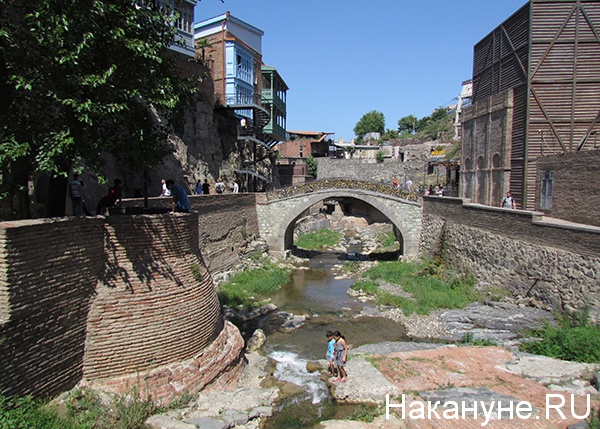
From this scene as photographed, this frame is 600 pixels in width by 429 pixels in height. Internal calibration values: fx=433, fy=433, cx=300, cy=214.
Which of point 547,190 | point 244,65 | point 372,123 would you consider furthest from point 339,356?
point 372,123

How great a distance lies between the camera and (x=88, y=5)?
7.46 meters

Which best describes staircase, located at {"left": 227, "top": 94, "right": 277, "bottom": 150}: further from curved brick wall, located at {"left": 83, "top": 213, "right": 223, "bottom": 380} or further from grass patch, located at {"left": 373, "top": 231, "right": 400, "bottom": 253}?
curved brick wall, located at {"left": 83, "top": 213, "right": 223, "bottom": 380}

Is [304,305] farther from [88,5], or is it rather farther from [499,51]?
[499,51]

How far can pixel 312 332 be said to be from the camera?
14414 mm

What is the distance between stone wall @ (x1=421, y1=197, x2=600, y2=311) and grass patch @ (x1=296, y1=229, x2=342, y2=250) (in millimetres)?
11104

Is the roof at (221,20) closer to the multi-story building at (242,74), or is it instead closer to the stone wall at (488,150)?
the multi-story building at (242,74)

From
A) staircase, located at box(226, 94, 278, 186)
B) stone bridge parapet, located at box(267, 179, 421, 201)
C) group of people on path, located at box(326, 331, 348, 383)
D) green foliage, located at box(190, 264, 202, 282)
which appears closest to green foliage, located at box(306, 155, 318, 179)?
staircase, located at box(226, 94, 278, 186)

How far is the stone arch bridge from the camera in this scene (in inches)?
960

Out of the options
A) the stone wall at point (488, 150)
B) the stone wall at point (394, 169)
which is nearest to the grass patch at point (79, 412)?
the stone wall at point (488, 150)

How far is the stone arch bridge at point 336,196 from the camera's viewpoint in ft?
80.0

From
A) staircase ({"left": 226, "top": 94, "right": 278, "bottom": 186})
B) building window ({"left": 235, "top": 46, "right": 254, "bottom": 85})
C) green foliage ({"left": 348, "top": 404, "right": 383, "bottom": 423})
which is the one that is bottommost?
green foliage ({"left": 348, "top": 404, "right": 383, "bottom": 423})

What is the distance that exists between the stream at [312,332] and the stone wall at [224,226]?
127 inches

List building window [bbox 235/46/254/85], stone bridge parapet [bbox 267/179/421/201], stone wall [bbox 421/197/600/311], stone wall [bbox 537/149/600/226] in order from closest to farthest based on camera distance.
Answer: stone wall [bbox 421/197/600/311] < stone wall [bbox 537/149/600/226] < stone bridge parapet [bbox 267/179/421/201] < building window [bbox 235/46/254/85]

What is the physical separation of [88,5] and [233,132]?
21212 millimetres
